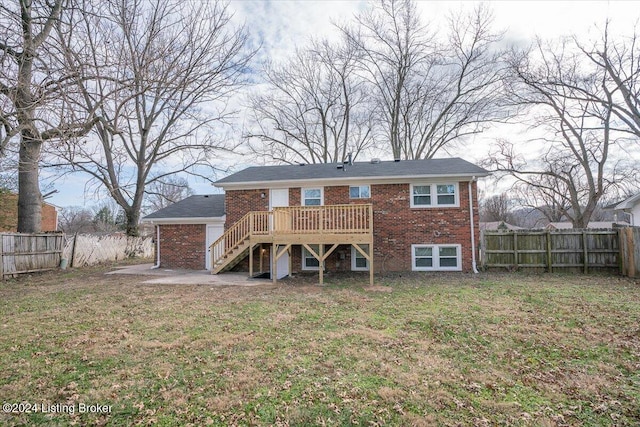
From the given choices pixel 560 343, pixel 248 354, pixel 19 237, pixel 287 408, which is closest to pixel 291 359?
pixel 248 354

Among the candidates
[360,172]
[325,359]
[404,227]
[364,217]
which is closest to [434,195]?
[404,227]

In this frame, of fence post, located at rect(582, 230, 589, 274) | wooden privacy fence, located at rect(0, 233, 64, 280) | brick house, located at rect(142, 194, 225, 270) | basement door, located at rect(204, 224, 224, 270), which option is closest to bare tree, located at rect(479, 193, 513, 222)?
fence post, located at rect(582, 230, 589, 274)

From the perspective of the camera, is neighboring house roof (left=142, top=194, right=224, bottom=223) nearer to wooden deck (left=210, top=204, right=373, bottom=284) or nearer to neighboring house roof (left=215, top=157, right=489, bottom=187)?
neighboring house roof (left=215, top=157, right=489, bottom=187)

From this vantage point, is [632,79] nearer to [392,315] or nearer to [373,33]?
[373,33]

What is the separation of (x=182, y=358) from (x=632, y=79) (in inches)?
918

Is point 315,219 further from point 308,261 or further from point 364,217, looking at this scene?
point 308,261

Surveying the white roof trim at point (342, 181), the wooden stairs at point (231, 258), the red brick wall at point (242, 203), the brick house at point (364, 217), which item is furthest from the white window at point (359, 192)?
the wooden stairs at point (231, 258)

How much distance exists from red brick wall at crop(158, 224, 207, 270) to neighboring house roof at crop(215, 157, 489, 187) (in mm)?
2566

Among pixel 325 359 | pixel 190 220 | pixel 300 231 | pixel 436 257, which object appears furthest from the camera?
pixel 190 220

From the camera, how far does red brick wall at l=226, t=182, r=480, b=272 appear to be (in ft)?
40.1

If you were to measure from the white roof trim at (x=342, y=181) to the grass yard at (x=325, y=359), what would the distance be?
526 cm

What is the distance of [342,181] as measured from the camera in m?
12.9

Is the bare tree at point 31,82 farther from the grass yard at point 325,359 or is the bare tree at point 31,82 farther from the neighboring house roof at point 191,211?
the neighboring house roof at point 191,211

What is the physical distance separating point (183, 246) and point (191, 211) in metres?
1.64
